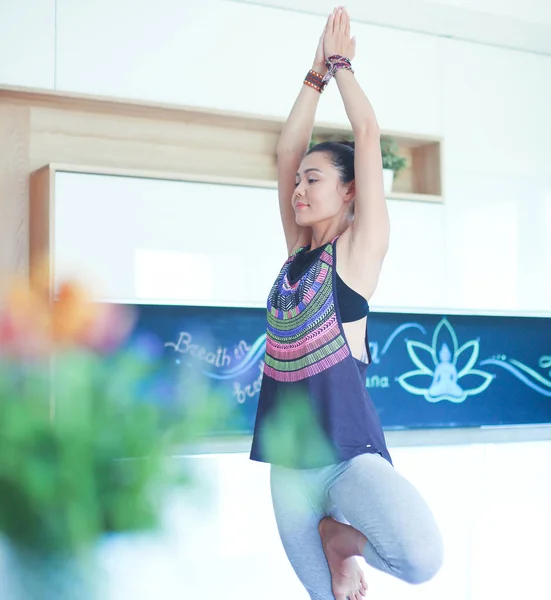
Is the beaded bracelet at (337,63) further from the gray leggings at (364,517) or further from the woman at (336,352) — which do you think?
the gray leggings at (364,517)

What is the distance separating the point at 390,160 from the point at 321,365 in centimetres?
220

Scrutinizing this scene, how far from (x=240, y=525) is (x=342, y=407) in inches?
61.3

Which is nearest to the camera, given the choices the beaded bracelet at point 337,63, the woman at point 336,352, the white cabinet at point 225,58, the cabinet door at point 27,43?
the woman at point 336,352

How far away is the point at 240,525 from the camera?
284 centimetres

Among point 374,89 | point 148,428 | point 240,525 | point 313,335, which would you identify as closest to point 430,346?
point 374,89

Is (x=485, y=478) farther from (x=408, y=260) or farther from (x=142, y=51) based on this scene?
(x=142, y=51)

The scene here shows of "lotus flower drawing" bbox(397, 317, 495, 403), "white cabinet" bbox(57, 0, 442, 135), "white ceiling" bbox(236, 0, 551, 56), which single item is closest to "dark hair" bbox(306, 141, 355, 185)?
"white cabinet" bbox(57, 0, 442, 135)

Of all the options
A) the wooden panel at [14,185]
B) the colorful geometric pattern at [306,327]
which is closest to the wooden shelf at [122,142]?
the wooden panel at [14,185]

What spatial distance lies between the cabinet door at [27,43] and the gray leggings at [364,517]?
1909 mm

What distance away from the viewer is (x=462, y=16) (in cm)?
343

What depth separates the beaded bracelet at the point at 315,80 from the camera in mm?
1609

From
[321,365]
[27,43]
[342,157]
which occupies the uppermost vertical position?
[27,43]

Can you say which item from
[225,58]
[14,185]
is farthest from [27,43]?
[225,58]

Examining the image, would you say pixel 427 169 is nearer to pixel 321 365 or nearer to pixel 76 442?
pixel 321 365
